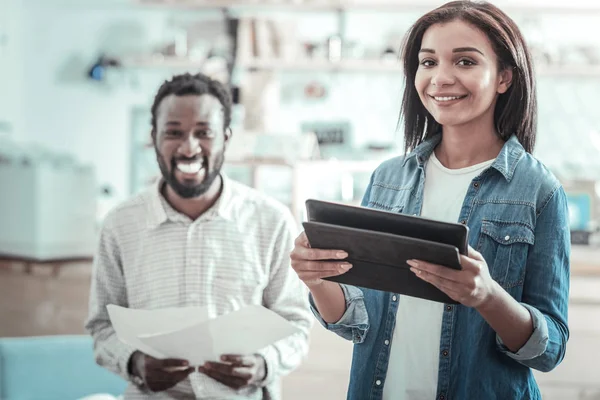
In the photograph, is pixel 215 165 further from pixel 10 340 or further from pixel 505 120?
pixel 10 340

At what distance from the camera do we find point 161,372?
1.55 metres

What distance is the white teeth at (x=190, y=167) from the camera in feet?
5.68

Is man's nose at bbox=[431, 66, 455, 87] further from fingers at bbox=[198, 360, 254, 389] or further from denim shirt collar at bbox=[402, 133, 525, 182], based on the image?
fingers at bbox=[198, 360, 254, 389]

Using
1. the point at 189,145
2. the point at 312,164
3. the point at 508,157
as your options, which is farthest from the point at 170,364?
the point at 312,164

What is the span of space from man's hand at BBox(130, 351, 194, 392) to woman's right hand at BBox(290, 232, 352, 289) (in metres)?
0.51

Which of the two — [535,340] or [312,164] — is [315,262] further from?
[312,164]

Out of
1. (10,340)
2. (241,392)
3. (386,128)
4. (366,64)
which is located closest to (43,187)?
(10,340)

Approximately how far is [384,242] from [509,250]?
0.76 ft

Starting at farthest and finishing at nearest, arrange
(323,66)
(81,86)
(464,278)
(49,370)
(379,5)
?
1. (81,86)
2. (323,66)
3. (379,5)
4. (49,370)
5. (464,278)

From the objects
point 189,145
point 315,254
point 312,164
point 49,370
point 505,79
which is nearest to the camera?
point 315,254

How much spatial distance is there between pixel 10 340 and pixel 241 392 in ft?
3.12

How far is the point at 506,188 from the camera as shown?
1185 millimetres

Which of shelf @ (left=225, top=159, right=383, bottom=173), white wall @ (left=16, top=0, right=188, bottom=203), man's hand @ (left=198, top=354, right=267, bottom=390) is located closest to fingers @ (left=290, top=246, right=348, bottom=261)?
man's hand @ (left=198, top=354, right=267, bottom=390)

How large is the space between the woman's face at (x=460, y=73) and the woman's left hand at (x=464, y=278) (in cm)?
27
